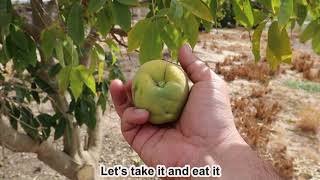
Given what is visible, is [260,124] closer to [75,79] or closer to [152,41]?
[75,79]

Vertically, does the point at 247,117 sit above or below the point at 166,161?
below

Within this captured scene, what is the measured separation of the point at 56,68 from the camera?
2051 mm

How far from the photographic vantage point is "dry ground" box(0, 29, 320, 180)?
4.09 metres

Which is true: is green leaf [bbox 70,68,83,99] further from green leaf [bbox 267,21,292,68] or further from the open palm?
green leaf [bbox 267,21,292,68]

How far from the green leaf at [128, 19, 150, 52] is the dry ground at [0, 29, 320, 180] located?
A: 182 cm

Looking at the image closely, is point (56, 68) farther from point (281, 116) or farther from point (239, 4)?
→ point (281, 116)

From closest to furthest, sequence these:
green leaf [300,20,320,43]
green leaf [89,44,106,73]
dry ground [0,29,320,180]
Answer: green leaf [300,20,320,43], green leaf [89,44,106,73], dry ground [0,29,320,180]

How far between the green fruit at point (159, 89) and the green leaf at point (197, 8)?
251 millimetres

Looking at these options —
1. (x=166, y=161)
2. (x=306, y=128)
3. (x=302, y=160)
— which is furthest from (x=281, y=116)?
(x=166, y=161)

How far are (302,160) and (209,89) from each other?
363cm

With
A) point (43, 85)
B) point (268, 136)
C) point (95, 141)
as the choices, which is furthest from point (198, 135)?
point (268, 136)

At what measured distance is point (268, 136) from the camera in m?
5.24

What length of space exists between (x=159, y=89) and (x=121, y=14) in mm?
215

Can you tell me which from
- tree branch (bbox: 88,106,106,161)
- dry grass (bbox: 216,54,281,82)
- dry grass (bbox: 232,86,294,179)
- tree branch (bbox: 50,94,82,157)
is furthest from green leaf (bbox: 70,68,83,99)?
dry grass (bbox: 216,54,281,82)
